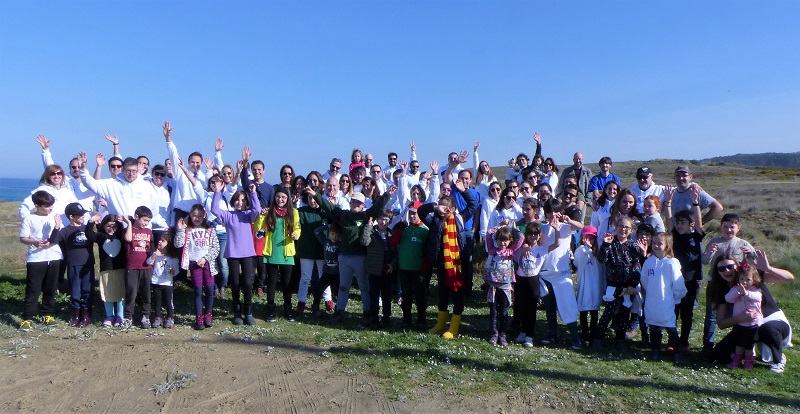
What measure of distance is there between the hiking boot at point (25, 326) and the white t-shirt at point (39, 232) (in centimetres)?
87

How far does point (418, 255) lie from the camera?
25.8ft

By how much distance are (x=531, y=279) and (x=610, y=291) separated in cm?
102

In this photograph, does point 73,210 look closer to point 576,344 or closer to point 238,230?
point 238,230

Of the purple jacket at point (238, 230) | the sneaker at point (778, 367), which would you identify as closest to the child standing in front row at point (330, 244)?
the purple jacket at point (238, 230)

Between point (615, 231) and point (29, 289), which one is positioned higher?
point (615, 231)

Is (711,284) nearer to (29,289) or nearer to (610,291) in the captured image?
(610,291)

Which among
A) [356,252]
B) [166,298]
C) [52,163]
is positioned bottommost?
[166,298]

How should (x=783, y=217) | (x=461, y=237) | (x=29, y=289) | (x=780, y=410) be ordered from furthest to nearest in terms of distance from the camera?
(x=783, y=217) < (x=461, y=237) < (x=29, y=289) < (x=780, y=410)

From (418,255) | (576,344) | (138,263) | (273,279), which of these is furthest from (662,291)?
(138,263)

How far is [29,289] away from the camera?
7.93 m

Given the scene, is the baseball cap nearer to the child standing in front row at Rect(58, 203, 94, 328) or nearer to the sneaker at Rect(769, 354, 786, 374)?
the child standing in front row at Rect(58, 203, 94, 328)

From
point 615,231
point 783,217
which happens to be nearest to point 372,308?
point 615,231

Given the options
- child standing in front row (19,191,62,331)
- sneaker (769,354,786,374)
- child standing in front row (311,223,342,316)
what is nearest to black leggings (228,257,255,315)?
child standing in front row (311,223,342,316)

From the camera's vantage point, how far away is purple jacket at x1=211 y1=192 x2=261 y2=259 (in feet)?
25.7
